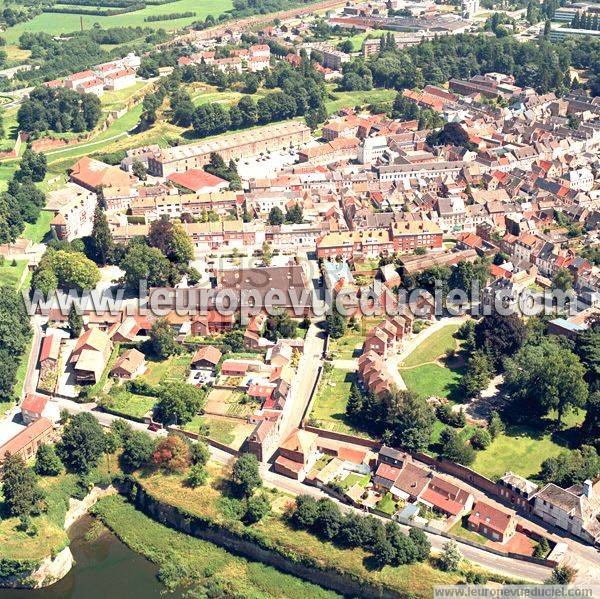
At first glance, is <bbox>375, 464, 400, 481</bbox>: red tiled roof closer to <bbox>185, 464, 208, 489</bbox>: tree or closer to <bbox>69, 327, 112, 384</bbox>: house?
<bbox>185, 464, 208, 489</bbox>: tree

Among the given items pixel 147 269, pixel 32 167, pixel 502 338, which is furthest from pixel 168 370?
pixel 32 167

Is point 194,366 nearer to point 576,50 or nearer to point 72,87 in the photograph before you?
point 72,87

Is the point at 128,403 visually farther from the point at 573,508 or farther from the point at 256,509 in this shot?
the point at 573,508

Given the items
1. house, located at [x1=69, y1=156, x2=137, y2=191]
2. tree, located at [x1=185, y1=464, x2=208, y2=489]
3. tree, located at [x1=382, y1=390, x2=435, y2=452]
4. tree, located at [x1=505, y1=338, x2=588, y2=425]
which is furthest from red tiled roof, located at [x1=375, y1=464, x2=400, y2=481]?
house, located at [x1=69, y1=156, x2=137, y2=191]

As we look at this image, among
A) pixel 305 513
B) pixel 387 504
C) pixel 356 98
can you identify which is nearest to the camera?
pixel 305 513

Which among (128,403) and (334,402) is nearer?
(334,402)

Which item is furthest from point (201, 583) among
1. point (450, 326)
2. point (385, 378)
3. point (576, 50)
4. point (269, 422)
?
point (576, 50)
